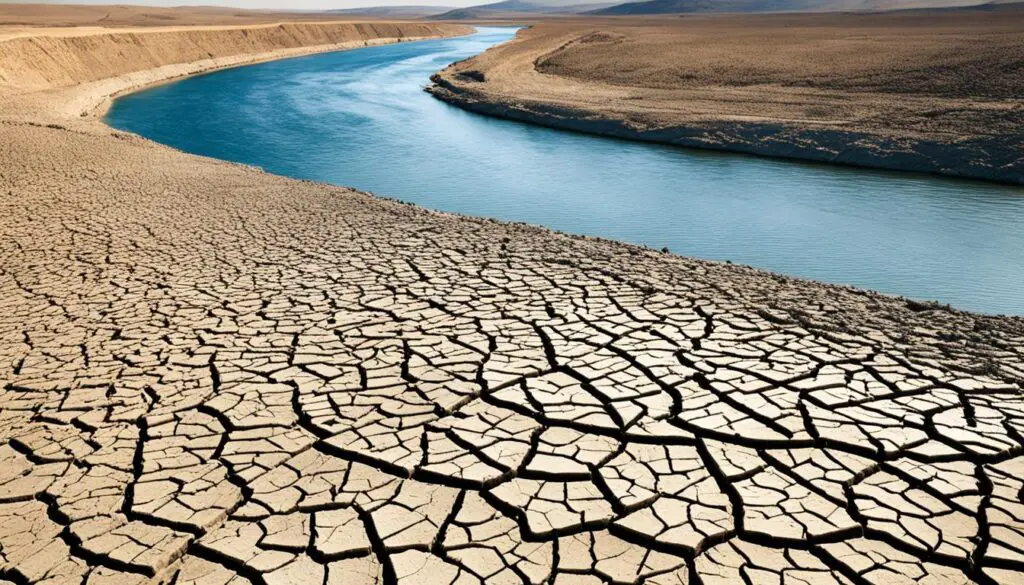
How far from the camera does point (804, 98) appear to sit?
1616cm

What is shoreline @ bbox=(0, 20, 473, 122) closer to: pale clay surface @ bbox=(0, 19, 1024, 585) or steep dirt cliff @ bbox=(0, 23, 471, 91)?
steep dirt cliff @ bbox=(0, 23, 471, 91)

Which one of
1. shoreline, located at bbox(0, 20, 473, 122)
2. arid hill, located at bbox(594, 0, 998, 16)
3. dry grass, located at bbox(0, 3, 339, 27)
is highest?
arid hill, located at bbox(594, 0, 998, 16)

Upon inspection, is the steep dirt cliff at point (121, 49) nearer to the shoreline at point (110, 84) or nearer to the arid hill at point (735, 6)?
the shoreline at point (110, 84)

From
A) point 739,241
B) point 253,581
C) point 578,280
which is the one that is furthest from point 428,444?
point 739,241

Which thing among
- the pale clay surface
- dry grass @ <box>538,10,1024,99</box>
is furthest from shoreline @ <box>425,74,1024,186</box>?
the pale clay surface

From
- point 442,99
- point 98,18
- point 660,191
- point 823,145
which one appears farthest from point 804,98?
point 98,18

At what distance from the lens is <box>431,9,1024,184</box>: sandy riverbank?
12203 mm

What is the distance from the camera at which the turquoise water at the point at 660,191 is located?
782cm

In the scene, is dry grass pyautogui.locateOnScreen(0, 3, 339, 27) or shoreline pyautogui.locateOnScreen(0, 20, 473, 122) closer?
shoreline pyautogui.locateOnScreen(0, 20, 473, 122)

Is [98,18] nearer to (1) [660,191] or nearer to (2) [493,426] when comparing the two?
(1) [660,191]

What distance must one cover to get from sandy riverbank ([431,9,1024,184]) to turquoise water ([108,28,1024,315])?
1.66ft

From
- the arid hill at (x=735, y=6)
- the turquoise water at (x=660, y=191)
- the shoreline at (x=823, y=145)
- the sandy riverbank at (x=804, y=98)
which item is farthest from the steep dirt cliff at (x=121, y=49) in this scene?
the arid hill at (x=735, y=6)

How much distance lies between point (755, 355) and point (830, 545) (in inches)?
64.5

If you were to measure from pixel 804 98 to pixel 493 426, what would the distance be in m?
15.0
